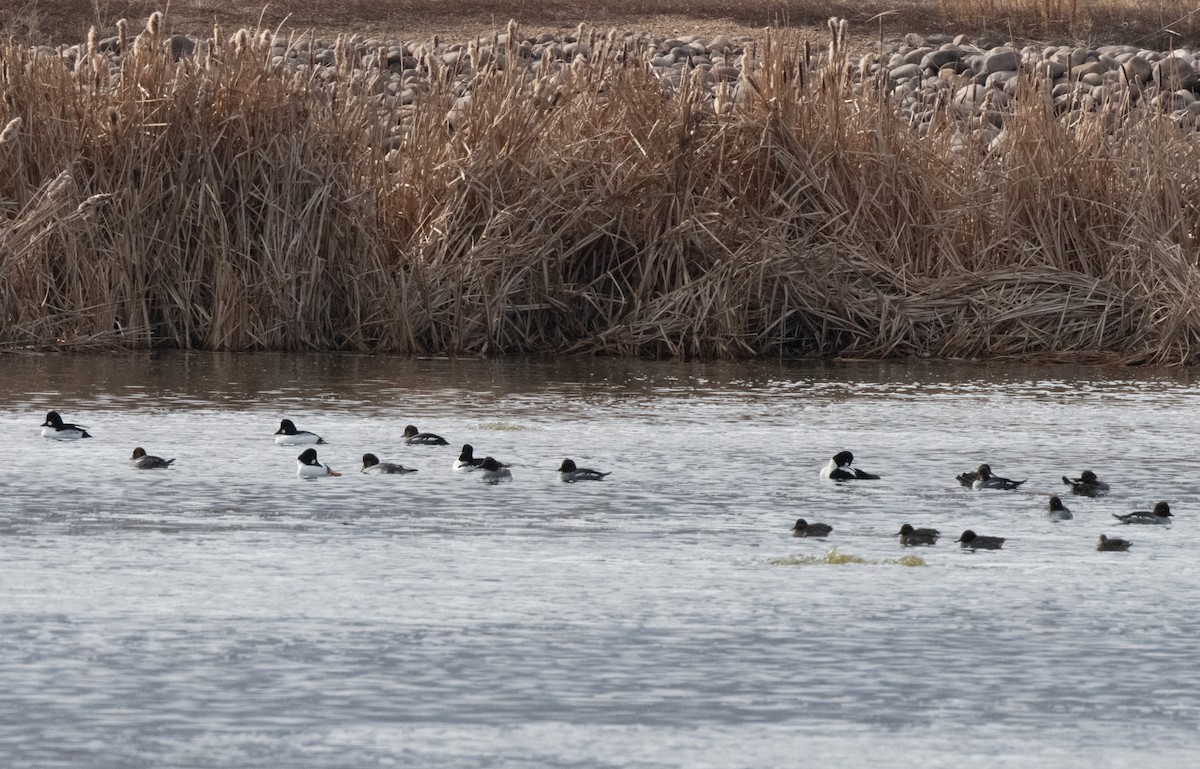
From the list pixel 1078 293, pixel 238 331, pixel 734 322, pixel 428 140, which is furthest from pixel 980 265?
pixel 238 331

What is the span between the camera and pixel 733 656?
577cm

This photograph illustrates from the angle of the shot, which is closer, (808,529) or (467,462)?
(808,529)

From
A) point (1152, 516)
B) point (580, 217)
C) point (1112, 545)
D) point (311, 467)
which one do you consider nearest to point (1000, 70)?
point (580, 217)

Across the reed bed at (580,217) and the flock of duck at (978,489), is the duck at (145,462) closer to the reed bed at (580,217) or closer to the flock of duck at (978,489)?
the flock of duck at (978,489)

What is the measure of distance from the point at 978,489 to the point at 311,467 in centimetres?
303

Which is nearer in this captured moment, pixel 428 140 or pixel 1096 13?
pixel 428 140

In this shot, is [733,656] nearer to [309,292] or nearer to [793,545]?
[793,545]

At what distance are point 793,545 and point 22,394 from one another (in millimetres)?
6207

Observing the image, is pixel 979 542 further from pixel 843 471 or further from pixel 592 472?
pixel 592 472

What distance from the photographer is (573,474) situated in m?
9.05

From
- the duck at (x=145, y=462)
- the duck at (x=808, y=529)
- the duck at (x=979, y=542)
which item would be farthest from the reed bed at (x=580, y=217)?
the duck at (x=979, y=542)

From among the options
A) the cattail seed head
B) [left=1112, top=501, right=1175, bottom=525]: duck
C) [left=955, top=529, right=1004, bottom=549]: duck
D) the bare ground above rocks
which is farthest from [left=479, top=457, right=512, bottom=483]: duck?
the bare ground above rocks

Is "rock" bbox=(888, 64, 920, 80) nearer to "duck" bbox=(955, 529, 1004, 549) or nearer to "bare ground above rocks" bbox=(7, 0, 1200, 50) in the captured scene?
"bare ground above rocks" bbox=(7, 0, 1200, 50)

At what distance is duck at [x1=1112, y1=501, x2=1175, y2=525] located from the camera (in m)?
8.09
